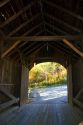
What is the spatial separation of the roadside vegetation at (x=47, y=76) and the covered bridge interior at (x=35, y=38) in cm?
1593

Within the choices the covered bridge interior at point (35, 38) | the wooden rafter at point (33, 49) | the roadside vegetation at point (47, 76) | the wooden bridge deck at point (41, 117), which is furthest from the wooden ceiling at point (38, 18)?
the roadside vegetation at point (47, 76)

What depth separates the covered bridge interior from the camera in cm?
670

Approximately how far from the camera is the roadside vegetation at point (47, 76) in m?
28.4

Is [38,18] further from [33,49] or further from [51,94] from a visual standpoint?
[51,94]

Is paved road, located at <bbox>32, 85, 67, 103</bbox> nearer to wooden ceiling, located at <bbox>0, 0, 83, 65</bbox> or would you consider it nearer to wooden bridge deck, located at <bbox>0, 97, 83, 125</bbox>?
wooden ceiling, located at <bbox>0, 0, 83, 65</bbox>

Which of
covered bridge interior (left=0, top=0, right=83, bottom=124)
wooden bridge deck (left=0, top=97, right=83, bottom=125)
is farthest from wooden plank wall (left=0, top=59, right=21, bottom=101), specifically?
wooden bridge deck (left=0, top=97, right=83, bottom=125)

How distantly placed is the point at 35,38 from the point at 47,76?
2268 cm

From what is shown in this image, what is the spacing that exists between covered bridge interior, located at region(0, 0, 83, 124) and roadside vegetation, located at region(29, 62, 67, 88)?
15.9m

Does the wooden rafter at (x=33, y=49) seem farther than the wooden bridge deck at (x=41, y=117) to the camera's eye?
Yes

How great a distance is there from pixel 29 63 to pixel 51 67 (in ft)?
62.2

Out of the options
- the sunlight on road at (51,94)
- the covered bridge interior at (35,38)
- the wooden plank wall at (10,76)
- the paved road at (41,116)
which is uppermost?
the covered bridge interior at (35,38)

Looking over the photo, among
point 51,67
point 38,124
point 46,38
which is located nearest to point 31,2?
point 46,38

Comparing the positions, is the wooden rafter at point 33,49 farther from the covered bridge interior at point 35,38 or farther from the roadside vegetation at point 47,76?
the roadside vegetation at point 47,76

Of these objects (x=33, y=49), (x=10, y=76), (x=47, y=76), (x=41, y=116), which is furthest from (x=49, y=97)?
(x=47, y=76)
